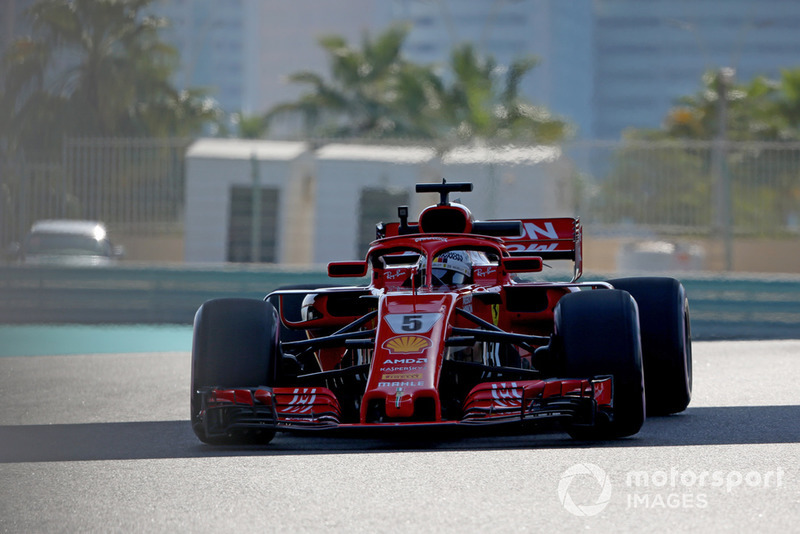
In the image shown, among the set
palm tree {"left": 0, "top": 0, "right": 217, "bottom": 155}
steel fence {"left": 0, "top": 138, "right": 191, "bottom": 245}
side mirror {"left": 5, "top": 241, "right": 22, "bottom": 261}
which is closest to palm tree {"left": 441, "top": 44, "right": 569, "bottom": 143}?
palm tree {"left": 0, "top": 0, "right": 217, "bottom": 155}

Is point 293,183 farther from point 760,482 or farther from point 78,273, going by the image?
point 760,482

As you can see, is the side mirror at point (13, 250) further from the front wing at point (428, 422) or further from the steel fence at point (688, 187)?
the front wing at point (428, 422)

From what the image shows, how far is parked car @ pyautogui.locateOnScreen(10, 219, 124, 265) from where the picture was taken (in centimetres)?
2256

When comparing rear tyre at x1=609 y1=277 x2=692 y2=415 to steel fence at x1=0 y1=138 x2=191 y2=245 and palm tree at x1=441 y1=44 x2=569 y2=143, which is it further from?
palm tree at x1=441 y1=44 x2=569 y2=143

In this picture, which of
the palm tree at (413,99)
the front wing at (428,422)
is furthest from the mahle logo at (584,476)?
→ the palm tree at (413,99)

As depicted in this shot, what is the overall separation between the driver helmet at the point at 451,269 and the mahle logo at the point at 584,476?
2305 millimetres

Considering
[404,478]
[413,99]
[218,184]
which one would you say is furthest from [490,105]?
[404,478]

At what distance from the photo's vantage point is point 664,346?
9.08 metres

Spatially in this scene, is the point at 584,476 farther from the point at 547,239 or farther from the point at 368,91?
the point at 368,91

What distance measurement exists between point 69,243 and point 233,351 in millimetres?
16917

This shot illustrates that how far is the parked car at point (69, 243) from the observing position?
2256cm

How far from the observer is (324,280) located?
60.5ft

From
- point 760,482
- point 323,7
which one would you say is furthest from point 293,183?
point 323,7

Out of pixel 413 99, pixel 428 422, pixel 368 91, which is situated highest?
pixel 368 91
